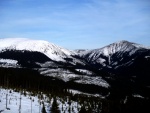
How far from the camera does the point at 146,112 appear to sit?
109188 mm

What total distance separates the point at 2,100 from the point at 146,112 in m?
68.8

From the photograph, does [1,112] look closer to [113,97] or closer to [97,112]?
[97,112]

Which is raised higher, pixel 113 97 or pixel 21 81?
pixel 21 81

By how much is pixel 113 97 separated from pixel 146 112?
90385 millimetres

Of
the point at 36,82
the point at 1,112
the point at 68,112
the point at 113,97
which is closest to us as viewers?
the point at 1,112

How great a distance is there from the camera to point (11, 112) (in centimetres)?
5091

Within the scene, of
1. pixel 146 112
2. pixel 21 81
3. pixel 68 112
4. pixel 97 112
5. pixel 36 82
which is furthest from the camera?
pixel 36 82

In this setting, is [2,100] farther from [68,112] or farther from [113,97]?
[113,97]

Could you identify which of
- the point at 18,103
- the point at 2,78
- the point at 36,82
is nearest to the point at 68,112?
the point at 18,103

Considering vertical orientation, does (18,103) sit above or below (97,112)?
above

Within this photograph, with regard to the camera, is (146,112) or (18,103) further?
(146,112)

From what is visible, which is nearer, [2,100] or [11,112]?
[11,112]

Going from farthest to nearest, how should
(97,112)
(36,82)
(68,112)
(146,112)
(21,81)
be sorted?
(36,82) → (21,81) → (146,112) → (97,112) → (68,112)

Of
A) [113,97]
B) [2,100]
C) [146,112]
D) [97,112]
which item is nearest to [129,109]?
[146,112]
